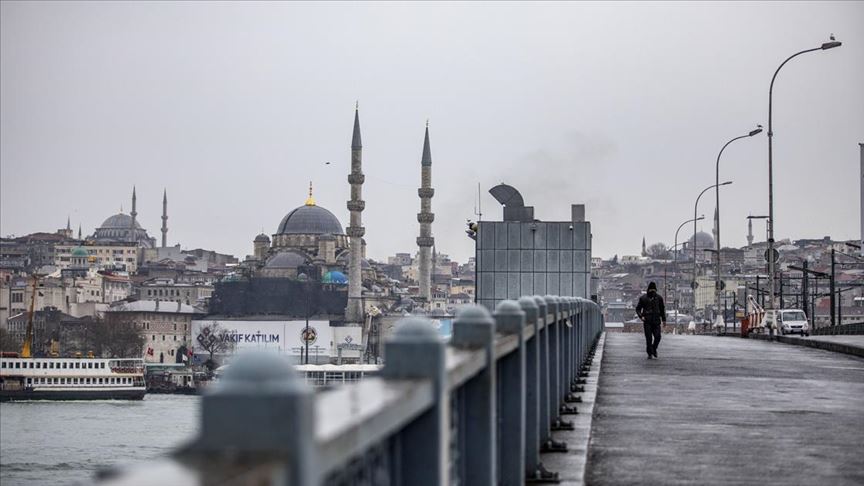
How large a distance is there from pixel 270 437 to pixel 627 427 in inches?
285

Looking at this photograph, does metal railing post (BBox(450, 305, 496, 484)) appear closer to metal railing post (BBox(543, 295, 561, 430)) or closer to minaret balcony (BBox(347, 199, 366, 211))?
metal railing post (BBox(543, 295, 561, 430))

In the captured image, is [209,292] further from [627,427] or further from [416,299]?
[627,427]

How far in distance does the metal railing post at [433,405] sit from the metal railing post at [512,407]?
216cm

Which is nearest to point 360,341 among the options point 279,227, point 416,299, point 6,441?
point 416,299

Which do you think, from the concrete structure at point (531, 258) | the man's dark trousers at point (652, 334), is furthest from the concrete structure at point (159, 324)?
the man's dark trousers at point (652, 334)

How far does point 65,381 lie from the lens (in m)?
90.7

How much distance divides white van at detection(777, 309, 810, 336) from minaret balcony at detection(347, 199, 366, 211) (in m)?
88.8

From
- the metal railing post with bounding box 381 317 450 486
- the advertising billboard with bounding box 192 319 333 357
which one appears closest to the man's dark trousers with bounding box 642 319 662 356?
the metal railing post with bounding box 381 317 450 486

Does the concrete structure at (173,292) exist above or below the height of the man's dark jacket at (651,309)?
above

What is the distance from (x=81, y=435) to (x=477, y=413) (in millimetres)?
59364

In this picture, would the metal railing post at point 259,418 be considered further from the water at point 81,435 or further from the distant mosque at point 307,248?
the distant mosque at point 307,248

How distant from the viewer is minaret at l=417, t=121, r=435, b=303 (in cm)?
13750

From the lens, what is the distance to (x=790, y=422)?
9531 millimetres

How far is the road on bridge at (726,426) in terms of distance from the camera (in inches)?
281
